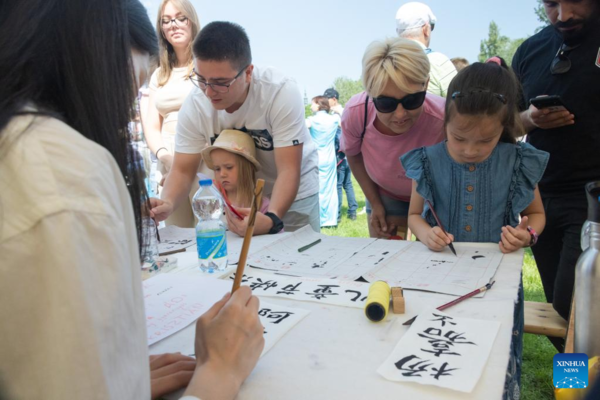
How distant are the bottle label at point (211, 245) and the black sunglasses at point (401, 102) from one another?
0.94 metres

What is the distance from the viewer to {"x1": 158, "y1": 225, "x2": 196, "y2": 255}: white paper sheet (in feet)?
5.74

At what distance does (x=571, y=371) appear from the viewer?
0.93 meters

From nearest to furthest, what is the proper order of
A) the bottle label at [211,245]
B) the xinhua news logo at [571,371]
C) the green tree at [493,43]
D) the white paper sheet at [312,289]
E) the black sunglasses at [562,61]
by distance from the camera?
the xinhua news logo at [571,371]
the white paper sheet at [312,289]
the bottle label at [211,245]
the black sunglasses at [562,61]
the green tree at [493,43]

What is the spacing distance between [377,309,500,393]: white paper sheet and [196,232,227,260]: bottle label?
2.25 feet

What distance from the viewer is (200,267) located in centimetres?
147

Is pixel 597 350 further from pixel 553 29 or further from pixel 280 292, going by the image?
pixel 553 29

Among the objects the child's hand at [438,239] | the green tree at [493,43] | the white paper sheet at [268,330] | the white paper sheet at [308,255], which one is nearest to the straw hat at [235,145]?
the white paper sheet at [308,255]

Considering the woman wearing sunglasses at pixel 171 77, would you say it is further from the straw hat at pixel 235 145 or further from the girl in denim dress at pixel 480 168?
the girl in denim dress at pixel 480 168

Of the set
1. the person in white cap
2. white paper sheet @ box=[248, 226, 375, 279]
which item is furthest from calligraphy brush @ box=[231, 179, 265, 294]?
the person in white cap

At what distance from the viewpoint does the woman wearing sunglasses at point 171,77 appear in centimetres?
268

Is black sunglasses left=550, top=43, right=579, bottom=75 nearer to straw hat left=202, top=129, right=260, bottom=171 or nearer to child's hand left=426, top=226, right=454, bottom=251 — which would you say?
child's hand left=426, top=226, right=454, bottom=251

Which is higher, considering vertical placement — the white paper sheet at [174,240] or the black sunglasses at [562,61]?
the black sunglasses at [562,61]

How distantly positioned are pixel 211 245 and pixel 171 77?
67.3 inches

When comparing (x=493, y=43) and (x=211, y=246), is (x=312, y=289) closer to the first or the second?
(x=211, y=246)
